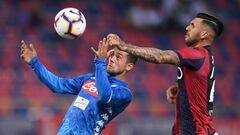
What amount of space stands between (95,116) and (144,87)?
8218 millimetres

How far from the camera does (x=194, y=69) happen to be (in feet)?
24.2

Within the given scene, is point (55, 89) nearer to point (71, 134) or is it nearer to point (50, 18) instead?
point (71, 134)

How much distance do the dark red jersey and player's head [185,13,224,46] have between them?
5.0 inches

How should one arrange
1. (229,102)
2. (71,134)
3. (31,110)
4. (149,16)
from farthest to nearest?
1. (149,16)
2. (229,102)
3. (31,110)
4. (71,134)

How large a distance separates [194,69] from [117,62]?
956 millimetres

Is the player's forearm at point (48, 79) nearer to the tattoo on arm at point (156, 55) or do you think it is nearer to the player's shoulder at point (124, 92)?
the player's shoulder at point (124, 92)

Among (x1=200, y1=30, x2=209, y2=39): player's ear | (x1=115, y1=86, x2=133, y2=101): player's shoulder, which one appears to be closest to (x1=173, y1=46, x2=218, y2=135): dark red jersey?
(x1=200, y1=30, x2=209, y2=39): player's ear

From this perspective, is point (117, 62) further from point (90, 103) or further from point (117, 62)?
point (90, 103)

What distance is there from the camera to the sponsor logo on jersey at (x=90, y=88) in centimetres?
789

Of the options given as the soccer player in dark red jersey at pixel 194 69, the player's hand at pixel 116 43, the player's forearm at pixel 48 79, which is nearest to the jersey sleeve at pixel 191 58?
the soccer player in dark red jersey at pixel 194 69

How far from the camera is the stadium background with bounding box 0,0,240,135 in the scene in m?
15.1

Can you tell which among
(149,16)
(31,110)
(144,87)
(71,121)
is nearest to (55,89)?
(71,121)

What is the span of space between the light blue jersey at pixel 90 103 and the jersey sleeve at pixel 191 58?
2.67ft

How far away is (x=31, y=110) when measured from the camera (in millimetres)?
14914
